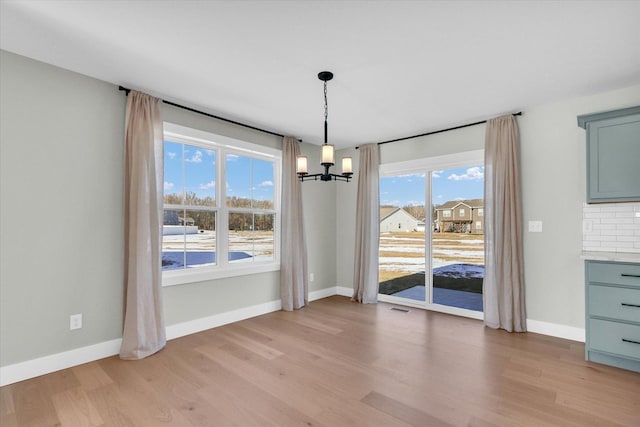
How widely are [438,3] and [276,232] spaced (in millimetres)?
3530

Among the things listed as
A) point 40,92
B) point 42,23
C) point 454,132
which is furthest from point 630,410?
point 40,92

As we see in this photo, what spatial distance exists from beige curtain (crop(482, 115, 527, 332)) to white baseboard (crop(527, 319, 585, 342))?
91 millimetres

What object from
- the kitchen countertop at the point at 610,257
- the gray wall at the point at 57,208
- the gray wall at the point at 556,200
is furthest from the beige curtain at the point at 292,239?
the kitchen countertop at the point at 610,257

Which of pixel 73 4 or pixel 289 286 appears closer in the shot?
pixel 73 4

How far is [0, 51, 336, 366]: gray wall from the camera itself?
8.38 feet

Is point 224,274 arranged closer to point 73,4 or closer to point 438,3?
point 73,4

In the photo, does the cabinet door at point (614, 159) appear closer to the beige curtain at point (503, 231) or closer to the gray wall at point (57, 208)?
the beige curtain at point (503, 231)

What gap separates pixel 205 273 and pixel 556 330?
4.10 metres

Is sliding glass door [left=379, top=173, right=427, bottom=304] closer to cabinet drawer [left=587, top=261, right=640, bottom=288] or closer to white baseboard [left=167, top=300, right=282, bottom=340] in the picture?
white baseboard [left=167, top=300, right=282, bottom=340]

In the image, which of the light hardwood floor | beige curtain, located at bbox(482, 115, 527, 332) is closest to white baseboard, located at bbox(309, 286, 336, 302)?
the light hardwood floor

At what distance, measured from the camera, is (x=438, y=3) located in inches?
77.5

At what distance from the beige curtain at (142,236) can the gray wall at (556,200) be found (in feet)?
13.7

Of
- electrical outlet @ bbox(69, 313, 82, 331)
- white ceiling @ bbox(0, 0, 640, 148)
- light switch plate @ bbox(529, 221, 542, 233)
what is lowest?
electrical outlet @ bbox(69, 313, 82, 331)

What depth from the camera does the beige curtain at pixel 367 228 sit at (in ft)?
16.8
